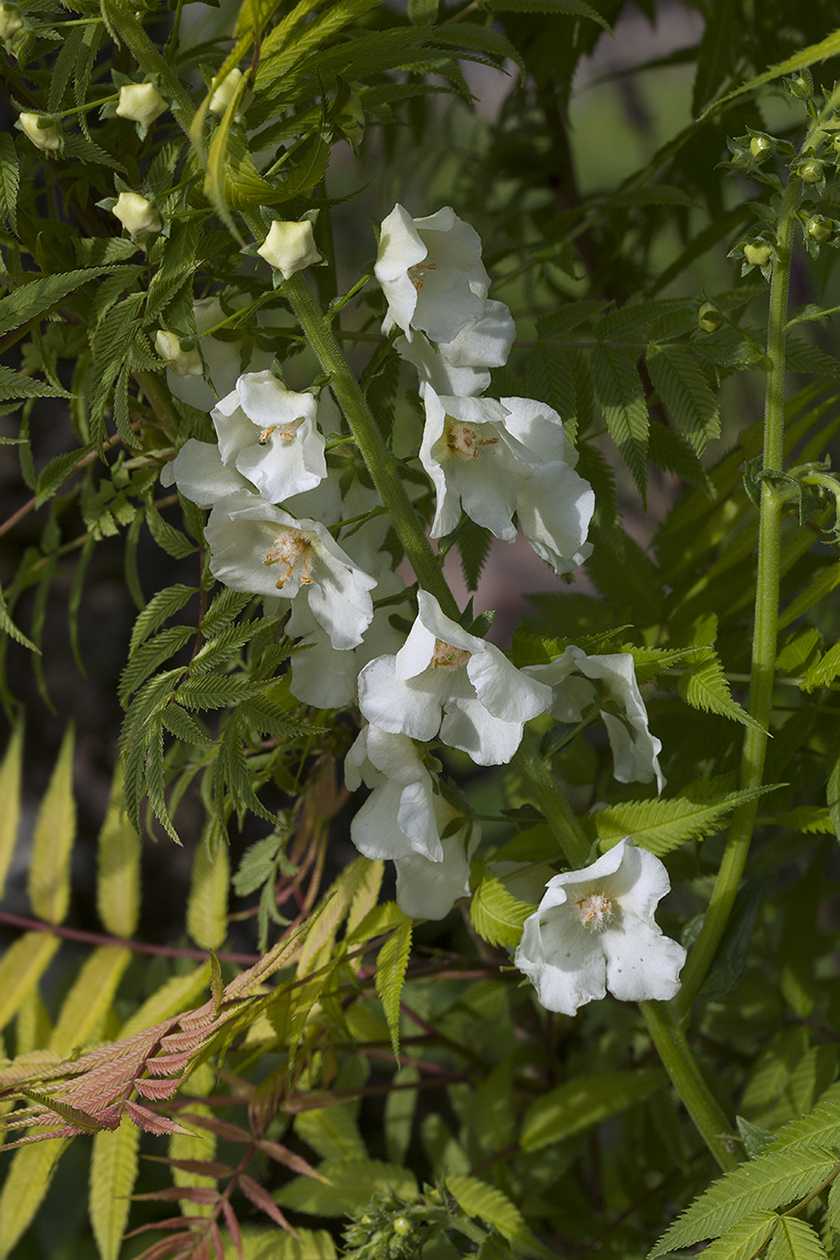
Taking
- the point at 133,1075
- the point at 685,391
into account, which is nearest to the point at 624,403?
the point at 685,391

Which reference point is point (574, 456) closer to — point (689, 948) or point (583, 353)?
point (583, 353)

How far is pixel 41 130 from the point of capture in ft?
1.51

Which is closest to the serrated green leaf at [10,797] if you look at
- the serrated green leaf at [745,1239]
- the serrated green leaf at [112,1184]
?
the serrated green leaf at [112,1184]

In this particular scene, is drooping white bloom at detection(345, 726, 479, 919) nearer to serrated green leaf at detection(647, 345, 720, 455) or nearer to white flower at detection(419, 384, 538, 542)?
white flower at detection(419, 384, 538, 542)

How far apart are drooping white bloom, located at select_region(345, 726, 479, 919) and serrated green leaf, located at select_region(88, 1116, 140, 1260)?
0.32m

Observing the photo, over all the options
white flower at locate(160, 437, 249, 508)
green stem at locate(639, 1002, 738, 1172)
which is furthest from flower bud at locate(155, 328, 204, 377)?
green stem at locate(639, 1002, 738, 1172)

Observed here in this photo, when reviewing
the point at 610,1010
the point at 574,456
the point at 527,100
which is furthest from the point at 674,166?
the point at 610,1010

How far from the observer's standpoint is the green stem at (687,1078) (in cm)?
55

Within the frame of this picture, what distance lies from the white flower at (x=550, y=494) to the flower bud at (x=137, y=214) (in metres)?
0.18

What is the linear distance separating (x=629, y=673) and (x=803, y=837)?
393mm

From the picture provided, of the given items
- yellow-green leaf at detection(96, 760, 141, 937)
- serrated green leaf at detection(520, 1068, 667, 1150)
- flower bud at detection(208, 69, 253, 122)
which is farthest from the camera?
yellow-green leaf at detection(96, 760, 141, 937)

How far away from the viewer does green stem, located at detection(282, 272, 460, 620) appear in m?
0.47

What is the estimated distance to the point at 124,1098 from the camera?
1.69 feet

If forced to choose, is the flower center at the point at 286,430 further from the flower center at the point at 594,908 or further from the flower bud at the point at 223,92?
the flower center at the point at 594,908
